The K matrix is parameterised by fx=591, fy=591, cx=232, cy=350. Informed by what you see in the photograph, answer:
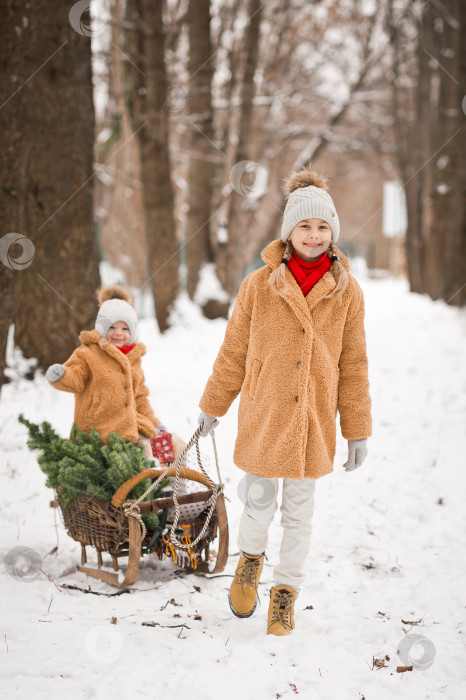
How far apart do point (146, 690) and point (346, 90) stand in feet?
49.9

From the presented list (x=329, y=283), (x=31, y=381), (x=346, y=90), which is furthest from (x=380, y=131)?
(x=329, y=283)

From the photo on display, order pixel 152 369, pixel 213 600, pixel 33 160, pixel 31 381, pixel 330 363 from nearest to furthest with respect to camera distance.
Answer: pixel 330 363, pixel 213 600, pixel 33 160, pixel 31 381, pixel 152 369

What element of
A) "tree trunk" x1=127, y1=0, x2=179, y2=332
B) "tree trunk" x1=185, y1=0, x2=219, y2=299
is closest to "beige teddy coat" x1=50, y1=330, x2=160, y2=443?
"tree trunk" x1=127, y1=0, x2=179, y2=332

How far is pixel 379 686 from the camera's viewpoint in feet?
8.11

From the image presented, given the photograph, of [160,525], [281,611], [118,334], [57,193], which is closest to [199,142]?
[57,193]

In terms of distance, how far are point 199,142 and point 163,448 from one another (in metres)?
9.25

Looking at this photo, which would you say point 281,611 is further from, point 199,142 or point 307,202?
point 199,142

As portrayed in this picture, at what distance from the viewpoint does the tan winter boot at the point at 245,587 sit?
2.90 metres

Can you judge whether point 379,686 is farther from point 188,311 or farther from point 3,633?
point 188,311

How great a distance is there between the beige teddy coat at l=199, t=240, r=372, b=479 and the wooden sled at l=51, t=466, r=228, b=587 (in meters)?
0.48

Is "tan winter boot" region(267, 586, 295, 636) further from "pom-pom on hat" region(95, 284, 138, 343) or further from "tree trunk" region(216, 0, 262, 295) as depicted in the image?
"tree trunk" region(216, 0, 262, 295)

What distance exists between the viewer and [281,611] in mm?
2820

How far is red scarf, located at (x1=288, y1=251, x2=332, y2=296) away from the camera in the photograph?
2.74m

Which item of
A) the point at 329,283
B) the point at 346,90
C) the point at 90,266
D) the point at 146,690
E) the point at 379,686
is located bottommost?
the point at 146,690
